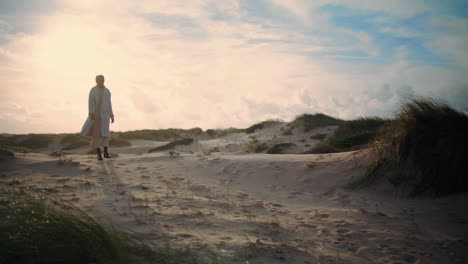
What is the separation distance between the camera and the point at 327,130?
544 inches

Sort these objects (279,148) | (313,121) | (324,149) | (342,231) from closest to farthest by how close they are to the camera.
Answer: (342,231) → (324,149) → (279,148) → (313,121)

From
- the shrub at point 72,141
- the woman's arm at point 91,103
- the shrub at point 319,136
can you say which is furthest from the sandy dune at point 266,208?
the shrub at point 72,141

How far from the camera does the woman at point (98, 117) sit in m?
8.43

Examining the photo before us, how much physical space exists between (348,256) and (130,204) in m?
2.77

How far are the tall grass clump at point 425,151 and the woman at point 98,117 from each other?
22.3ft

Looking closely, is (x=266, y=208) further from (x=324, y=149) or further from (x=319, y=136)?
(x=319, y=136)

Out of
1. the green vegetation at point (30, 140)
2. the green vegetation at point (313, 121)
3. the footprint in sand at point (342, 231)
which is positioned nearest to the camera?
the footprint in sand at point (342, 231)

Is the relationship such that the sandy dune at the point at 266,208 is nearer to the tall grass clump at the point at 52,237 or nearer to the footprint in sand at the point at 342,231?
the footprint in sand at the point at 342,231

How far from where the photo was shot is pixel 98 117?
853 centimetres

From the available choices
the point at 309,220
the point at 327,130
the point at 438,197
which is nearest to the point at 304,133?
the point at 327,130

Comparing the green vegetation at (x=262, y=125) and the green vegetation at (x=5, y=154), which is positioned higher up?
the green vegetation at (x=262, y=125)

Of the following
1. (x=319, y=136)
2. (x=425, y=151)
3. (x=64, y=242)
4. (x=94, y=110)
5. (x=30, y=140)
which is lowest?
(x=64, y=242)

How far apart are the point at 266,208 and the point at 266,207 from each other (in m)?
0.06

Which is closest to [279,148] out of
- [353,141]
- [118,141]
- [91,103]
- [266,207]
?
[353,141]
